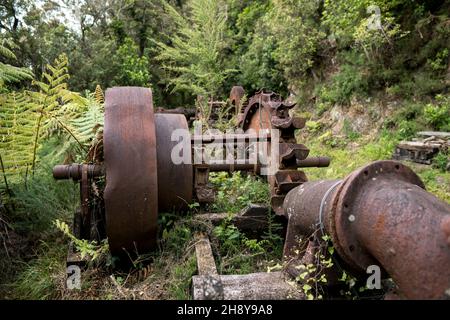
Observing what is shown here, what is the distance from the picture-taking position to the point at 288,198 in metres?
2.65

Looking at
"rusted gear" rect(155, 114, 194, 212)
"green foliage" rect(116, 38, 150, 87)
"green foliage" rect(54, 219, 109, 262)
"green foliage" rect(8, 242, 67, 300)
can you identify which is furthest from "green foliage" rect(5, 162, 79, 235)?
"green foliage" rect(116, 38, 150, 87)

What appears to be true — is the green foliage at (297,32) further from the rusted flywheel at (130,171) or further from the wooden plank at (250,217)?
the rusted flywheel at (130,171)

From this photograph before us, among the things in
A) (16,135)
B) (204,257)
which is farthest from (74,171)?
(16,135)

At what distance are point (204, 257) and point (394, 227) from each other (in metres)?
1.28

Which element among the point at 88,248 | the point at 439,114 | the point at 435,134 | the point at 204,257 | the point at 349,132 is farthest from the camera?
the point at 349,132

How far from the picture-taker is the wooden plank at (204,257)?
2.20m

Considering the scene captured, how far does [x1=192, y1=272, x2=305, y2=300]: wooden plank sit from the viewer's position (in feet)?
6.32

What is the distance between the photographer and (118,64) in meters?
11.0

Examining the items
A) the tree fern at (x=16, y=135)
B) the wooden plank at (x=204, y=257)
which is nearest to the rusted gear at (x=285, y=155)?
the wooden plank at (x=204, y=257)

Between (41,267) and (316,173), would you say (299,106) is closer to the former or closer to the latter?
(316,173)

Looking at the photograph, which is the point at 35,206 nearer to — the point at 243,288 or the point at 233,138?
the point at 233,138

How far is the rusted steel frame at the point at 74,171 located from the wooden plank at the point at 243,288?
0.98 m
